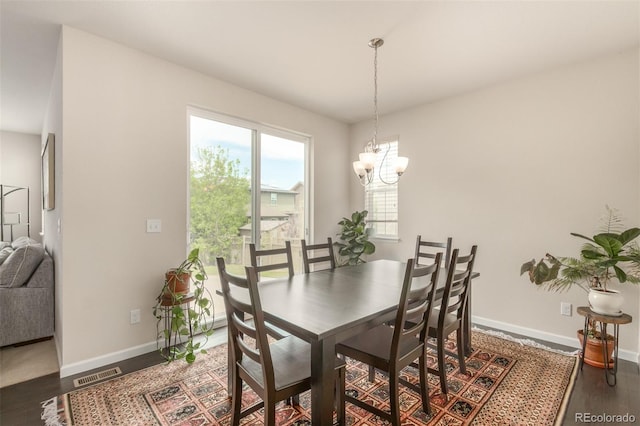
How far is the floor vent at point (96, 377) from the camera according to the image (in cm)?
223

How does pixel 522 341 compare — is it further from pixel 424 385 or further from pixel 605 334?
pixel 424 385

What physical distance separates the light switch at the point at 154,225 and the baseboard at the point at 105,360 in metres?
1.03

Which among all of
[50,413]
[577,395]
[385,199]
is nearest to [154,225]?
[50,413]

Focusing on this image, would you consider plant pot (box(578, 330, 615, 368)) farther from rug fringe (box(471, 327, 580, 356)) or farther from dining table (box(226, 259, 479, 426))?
dining table (box(226, 259, 479, 426))

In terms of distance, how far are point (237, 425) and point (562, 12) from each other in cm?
340

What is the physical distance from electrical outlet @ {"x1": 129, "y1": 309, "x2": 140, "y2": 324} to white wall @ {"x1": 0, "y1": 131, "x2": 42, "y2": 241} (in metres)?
4.47

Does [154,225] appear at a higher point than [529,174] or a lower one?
lower

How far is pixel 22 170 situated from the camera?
535 centimetres

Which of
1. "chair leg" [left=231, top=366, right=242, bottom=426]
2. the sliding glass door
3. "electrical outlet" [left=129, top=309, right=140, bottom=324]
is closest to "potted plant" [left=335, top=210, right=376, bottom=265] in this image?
the sliding glass door

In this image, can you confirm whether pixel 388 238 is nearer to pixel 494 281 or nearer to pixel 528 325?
pixel 494 281

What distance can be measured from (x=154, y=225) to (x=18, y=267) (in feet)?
4.44

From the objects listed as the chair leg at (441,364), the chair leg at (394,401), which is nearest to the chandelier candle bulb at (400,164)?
the chair leg at (441,364)

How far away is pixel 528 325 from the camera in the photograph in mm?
3152

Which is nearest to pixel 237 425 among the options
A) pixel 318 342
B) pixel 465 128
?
pixel 318 342
